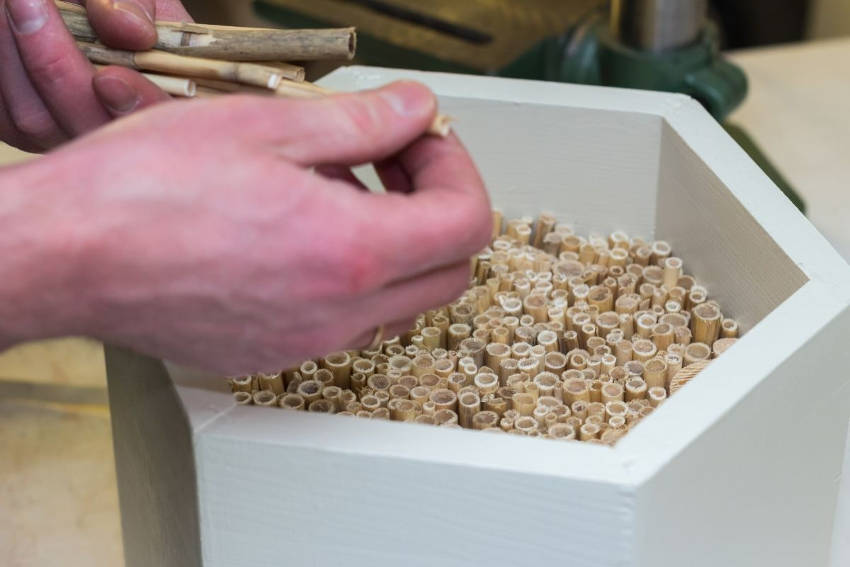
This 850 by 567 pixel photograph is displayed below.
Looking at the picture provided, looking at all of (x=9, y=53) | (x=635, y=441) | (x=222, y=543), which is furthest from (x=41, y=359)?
(x=635, y=441)

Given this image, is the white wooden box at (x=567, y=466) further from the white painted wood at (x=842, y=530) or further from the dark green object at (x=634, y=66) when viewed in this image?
the dark green object at (x=634, y=66)

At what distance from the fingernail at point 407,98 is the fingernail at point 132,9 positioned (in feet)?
0.70

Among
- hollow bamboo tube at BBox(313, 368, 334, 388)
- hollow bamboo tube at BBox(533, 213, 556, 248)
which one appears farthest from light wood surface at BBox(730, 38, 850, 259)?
hollow bamboo tube at BBox(313, 368, 334, 388)

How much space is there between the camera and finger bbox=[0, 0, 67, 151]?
2.17 feet

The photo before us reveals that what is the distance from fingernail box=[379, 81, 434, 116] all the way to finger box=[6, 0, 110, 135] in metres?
0.24

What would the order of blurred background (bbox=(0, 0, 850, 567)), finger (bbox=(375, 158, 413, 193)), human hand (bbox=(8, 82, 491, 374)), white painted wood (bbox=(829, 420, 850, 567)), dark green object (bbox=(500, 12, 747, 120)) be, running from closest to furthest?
human hand (bbox=(8, 82, 491, 374)), finger (bbox=(375, 158, 413, 193)), white painted wood (bbox=(829, 420, 850, 567)), blurred background (bbox=(0, 0, 850, 567)), dark green object (bbox=(500, 12, 747, 120))

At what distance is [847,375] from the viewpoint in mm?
612

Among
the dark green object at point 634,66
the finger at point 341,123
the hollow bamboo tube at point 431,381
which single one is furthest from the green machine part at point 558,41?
the finger at point 341,123

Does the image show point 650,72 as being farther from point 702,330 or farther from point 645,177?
point 702,330

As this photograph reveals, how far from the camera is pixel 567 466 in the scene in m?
0.49

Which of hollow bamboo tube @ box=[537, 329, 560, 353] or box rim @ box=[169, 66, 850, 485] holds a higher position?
box rim @ box=[169, 66, 850, 485]

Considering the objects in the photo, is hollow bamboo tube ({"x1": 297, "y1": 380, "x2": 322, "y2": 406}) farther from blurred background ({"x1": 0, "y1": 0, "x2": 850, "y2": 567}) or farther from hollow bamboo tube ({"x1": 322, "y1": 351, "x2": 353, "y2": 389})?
blurred background ({"x1": 0, "y1": 0, "x2": 850, "y2": 567})

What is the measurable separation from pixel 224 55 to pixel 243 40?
18 mm

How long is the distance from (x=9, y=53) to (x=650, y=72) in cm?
58
